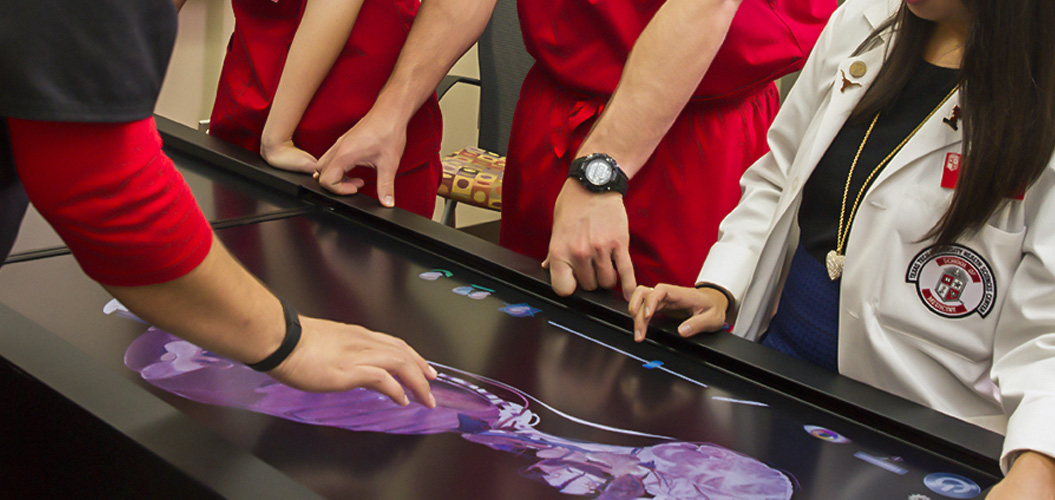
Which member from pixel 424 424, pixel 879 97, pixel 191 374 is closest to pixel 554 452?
pixel 424 424

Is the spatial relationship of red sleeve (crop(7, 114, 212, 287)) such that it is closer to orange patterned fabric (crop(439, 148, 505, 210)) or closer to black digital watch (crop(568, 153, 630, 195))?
black digital watch (crop(568, 153, 630, 195))

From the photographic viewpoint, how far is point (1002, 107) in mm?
990

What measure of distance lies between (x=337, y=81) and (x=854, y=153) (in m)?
0.94

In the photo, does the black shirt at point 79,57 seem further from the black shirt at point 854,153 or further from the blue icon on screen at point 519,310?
the black shirt at point 854,153

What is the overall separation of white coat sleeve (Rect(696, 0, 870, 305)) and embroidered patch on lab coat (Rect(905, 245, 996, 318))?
0.24 meters

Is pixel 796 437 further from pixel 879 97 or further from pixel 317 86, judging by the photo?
pixel 317 86

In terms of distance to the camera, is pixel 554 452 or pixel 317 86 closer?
pixel 554 452

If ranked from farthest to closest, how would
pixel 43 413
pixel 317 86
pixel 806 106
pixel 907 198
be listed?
1. pixel 317 86
2. pixel 806 106
3. pixel 907 198
4. pixel 43 413

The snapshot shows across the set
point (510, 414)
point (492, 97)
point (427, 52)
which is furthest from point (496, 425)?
point (492, 97)

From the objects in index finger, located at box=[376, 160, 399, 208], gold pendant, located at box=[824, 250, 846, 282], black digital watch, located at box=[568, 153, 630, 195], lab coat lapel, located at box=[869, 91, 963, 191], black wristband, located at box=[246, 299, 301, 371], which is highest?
lab coat lapel, located at box=[869, 91, 963, 191]

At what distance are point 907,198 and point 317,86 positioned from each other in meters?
1.04

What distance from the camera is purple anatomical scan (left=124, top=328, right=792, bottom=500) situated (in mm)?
761

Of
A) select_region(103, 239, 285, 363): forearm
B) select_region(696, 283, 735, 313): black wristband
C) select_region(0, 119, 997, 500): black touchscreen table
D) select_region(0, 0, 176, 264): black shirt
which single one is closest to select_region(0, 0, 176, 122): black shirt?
select_region(0, 0, 176, 264): black shirt

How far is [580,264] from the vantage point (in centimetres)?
115
